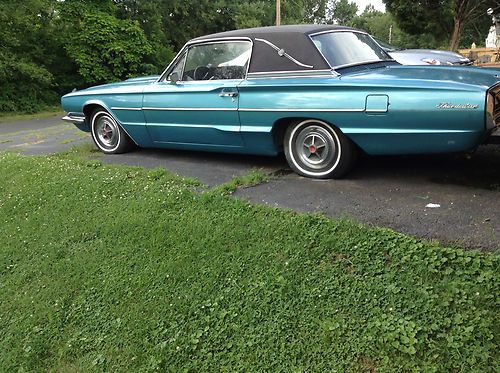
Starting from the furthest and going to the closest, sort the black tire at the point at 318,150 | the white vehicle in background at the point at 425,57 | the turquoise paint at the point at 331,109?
the white vehicle in background at the point at 425,57, the black tire at the point at 318,150, the turquoise paint at the point at 331,109

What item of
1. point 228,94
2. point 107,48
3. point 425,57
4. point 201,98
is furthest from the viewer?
point 107,48

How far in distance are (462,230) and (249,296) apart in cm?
152

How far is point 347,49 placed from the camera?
4.71 m

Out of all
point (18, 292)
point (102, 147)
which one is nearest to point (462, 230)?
point (18, 292)

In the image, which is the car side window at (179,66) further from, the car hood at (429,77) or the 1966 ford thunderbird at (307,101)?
the car hood at (429,77)

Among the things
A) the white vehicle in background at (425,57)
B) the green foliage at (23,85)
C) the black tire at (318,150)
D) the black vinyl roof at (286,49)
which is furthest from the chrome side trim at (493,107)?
the green foliage at (23,85)

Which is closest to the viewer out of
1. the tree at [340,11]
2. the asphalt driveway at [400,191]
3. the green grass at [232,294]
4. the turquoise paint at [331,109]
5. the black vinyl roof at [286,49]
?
the green grass at [232,294]

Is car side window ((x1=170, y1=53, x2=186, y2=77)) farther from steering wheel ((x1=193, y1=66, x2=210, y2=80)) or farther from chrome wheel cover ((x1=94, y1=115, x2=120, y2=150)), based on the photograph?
chrome wheel cover ((x1=94, y1=115, x2=120, y2=150))

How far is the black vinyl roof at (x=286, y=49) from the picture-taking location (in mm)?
4406

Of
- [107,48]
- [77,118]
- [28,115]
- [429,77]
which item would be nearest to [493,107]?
[429,77]

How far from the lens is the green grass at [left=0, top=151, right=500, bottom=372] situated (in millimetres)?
2555

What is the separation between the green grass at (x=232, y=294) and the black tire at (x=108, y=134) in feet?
6.15

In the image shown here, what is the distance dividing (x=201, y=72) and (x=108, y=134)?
187 cm

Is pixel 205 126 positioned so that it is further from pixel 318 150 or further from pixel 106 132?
pixel 106 132
